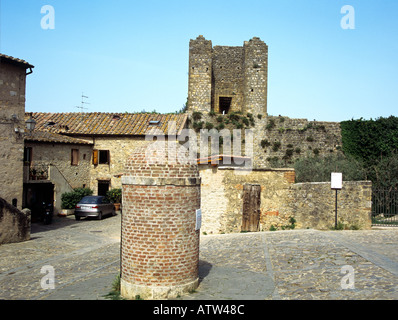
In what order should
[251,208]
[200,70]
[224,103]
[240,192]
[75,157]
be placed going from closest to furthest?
[251,208], [240,192], [75,157], [200,70], [224,103]

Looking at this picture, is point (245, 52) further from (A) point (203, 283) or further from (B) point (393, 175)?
(A) point (203, 283)

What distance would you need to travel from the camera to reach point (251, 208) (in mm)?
15180

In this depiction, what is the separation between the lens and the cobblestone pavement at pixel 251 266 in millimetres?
7000

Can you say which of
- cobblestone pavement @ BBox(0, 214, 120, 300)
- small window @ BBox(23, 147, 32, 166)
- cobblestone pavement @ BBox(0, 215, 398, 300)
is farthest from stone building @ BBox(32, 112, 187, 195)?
cobblestone pavement @ BBox(0, 215, 398, 300)

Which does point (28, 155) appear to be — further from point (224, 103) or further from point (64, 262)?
point (224, 103)

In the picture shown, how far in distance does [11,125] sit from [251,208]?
11.4 metres

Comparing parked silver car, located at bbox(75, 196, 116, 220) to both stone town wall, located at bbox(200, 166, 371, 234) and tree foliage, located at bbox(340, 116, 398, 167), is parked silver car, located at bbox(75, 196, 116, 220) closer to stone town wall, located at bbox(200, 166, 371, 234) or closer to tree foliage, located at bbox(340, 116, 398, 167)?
stone town wall, located at bbox(200, 166, 371, 234)

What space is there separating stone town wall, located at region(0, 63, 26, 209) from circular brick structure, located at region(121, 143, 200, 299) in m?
11.3

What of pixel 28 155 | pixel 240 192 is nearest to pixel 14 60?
pixel 28 155

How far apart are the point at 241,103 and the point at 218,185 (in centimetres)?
1361

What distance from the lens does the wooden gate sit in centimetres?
1516

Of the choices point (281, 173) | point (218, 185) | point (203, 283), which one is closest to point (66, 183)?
point (218, 185)

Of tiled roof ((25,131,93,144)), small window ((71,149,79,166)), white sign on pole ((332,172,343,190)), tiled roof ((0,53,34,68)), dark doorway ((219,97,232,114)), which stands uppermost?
dark doorway ((219,97,232,114))

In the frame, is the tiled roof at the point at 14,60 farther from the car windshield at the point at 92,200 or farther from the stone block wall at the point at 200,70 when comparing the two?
the stone block wall at the point at 200,70
